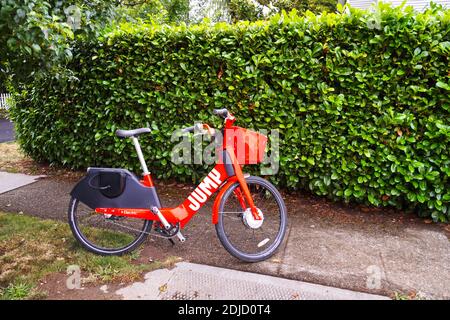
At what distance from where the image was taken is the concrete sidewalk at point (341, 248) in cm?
286

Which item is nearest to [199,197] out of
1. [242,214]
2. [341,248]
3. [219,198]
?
[219,198]

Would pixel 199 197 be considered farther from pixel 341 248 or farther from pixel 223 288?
pixel 341 248

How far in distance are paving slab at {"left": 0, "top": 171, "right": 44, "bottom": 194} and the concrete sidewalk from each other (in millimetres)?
579

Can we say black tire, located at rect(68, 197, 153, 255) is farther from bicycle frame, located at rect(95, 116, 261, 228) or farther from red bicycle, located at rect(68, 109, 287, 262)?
bicycle frame, located at rect(95, 116, 261, 228)

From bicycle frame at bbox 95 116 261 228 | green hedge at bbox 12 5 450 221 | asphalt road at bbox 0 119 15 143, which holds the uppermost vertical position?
green hedge at bbox 12 5 450 221

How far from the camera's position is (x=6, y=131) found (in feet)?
37.0

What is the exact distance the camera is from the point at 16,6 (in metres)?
2.72

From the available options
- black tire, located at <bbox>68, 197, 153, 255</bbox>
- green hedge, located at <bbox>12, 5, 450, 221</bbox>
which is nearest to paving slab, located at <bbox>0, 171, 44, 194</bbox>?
green hedge, located at <bbox>12, 5, 450, 221</bbox>

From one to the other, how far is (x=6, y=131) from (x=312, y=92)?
34.9ft

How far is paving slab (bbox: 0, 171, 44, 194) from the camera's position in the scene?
5.14 meters

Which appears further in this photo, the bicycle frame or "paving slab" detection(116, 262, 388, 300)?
the bicycle frame

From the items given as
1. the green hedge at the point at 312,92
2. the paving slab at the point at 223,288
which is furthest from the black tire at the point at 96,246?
the green hedge at the point at 312,92

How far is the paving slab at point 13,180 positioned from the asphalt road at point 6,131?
4.52 m

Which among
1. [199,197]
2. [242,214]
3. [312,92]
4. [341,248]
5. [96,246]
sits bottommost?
[341,248]
